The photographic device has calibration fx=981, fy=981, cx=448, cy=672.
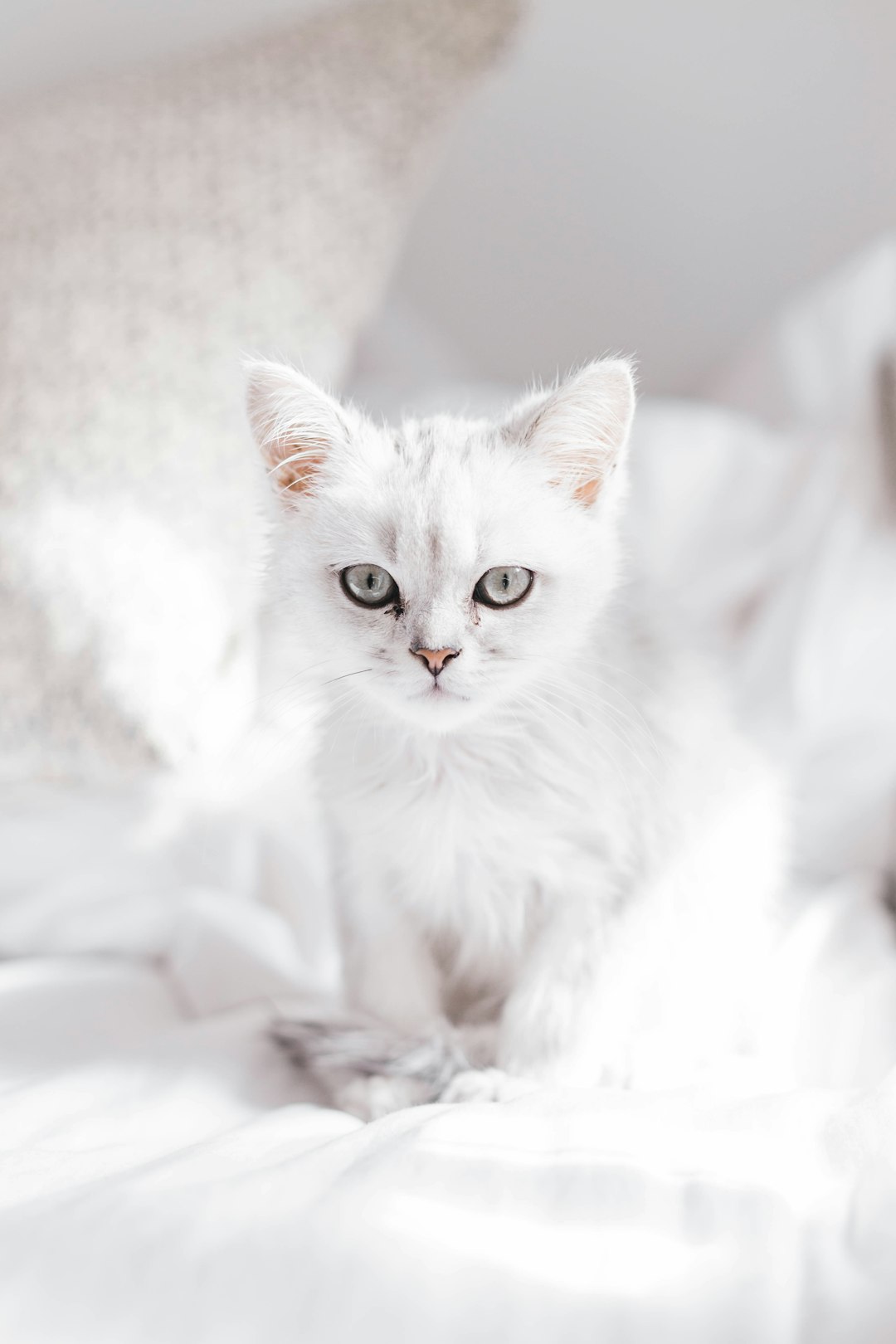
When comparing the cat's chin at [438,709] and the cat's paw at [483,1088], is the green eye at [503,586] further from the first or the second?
the cat's paw at [483,1088]

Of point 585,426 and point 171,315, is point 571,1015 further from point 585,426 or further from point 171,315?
point 171,315

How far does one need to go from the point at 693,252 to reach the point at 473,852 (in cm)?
114

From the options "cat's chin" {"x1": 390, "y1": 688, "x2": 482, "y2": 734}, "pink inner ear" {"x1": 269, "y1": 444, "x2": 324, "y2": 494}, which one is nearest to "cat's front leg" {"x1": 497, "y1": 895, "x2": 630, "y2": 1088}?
"cat's chin" {"x1": 390, "y1": 688, "x2": 482, "y2": 734}

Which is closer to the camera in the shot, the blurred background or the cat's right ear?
the cat's right ear

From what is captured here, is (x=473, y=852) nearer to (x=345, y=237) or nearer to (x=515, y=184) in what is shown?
(x=345, y=237)

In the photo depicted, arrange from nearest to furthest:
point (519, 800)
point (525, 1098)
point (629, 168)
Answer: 1. point (525, 1098)
2. point (519, 800)
3. point (629, 168)

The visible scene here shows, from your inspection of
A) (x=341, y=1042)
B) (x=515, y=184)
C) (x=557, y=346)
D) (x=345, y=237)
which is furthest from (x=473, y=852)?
(x=515, y=184)

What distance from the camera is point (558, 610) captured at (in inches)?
29.9

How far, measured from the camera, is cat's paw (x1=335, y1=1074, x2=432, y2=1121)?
744mm

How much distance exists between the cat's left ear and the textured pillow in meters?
0.36

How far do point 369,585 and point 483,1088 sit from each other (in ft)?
1.28

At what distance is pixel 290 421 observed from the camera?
765 millimetres

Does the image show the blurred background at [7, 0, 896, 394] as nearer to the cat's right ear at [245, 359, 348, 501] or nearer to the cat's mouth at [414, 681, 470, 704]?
the cat's right ear at [245, 359, 348, 501]

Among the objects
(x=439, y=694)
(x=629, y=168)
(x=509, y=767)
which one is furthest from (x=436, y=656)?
(x=629, y=168)
